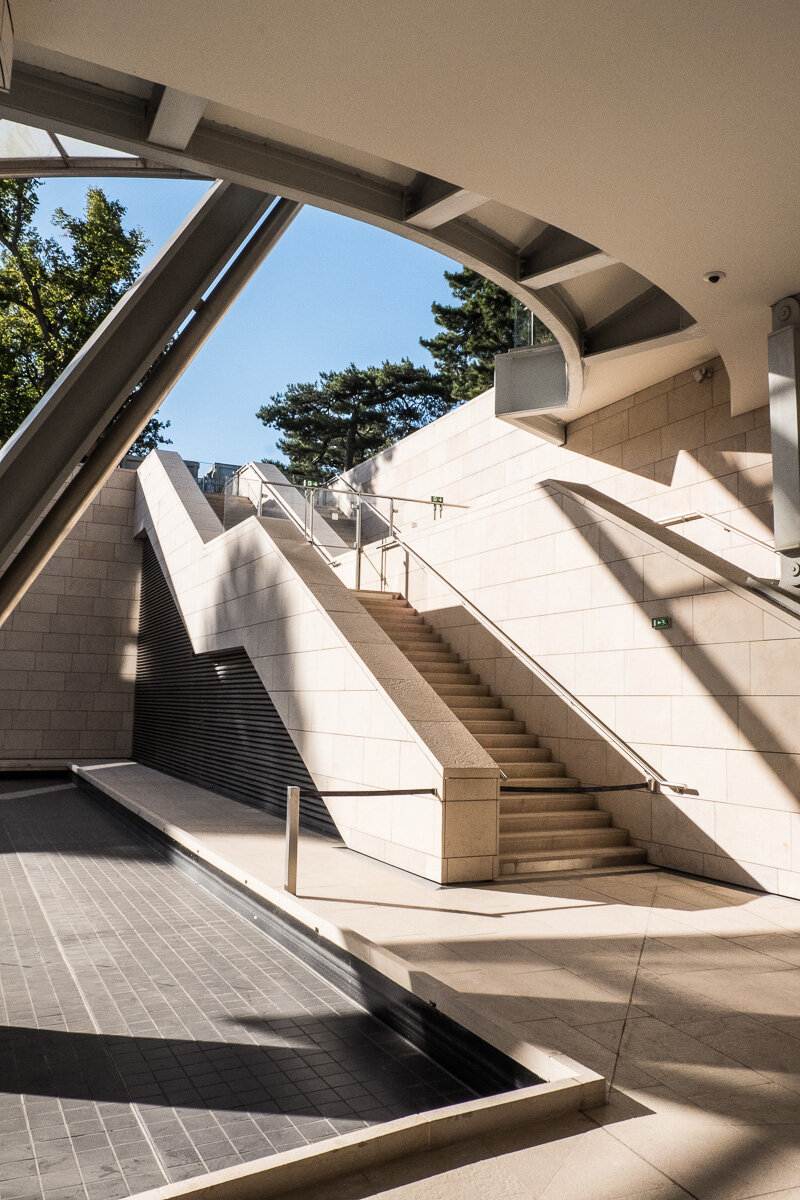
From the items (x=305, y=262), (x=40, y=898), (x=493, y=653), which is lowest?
(x=40, y=898)

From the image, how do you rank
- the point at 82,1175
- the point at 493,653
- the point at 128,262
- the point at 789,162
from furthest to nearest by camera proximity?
1. the point at 128,262
2. the point at 493,653
3. the point at 789,162
4. the point at 82,1175

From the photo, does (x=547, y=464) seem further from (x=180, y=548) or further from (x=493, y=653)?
(x=180, y=548)

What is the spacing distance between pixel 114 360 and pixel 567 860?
6827 millimetres

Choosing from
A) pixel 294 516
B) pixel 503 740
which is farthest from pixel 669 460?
pixel 294 516

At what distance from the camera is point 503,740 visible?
33.5 ft

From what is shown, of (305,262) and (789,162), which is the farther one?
(305,262)

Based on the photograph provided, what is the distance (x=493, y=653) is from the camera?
451 inches

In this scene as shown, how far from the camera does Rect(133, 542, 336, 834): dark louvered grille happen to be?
12219 millimetres

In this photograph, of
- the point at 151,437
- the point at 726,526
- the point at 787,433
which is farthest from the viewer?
the point at 151,437

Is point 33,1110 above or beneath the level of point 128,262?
beneath

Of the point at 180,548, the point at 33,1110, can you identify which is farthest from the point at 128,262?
the point at 33,1110

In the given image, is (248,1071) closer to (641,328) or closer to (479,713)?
(479,713)

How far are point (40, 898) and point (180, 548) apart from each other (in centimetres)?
1028

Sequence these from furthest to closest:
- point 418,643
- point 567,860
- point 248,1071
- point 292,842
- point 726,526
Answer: point 418,643 → point 726,526 → point 567,860 → point 292,842 → point 248,1071
